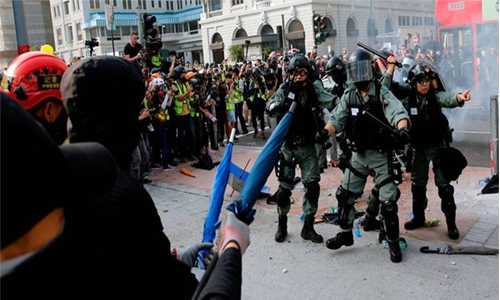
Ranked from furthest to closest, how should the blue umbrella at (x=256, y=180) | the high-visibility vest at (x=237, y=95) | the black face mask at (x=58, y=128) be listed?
the high-visibility vest at (x=237, y=95) → the black face mask at (x=58, y=128) → the blue umbrella at (x=256, y=180)

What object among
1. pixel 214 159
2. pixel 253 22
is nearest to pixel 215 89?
pixel 214 159

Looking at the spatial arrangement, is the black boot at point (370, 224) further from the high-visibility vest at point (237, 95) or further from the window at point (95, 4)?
the window at point (95, 4)

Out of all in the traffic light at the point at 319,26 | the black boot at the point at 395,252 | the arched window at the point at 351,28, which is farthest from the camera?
the arched window at the point at 351,28

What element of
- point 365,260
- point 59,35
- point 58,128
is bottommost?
point 365,260

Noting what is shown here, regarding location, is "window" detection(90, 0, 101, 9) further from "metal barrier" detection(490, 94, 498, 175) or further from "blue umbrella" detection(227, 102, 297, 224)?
"blue umbrella" detection(227, 102, 297, 224)

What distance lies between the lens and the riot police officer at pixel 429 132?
5246mm

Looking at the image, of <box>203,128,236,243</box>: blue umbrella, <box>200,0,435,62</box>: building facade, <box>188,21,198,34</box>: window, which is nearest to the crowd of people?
<box>203,128,236,243</box>: blue umbrella

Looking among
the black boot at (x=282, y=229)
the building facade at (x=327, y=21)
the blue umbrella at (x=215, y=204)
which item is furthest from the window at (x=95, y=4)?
Result: the blue umbrella at (x=215, y=204)

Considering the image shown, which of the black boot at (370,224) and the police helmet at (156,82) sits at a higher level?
the police helmet at (156,82)

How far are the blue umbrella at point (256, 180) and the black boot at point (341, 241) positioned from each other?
3189 mm

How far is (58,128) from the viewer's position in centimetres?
232

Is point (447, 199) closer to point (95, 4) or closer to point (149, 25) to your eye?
point (149, 25)

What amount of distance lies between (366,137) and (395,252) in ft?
3.72

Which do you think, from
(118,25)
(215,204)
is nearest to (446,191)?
(215,204)
